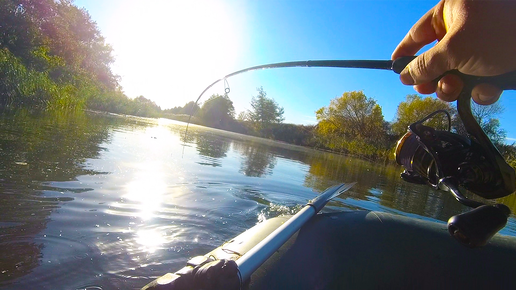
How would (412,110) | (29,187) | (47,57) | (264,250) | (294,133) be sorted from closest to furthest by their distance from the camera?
(264,250) < (29,187) < (47,57) < (412,110) < (294,133)

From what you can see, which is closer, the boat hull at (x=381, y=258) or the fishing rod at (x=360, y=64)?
the boat hull at (x=381, y=258)

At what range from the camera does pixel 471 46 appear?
0.99 m

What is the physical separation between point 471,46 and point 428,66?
207 millimetres

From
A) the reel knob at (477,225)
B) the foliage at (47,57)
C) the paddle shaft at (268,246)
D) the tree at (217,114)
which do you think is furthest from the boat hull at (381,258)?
the tree at (217,114)

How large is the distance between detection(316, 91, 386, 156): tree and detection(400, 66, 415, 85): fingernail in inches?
1328

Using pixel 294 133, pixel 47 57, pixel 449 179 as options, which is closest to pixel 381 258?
pixel 449 179

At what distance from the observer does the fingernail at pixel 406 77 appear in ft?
4.49

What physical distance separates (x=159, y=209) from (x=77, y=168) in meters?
1.80

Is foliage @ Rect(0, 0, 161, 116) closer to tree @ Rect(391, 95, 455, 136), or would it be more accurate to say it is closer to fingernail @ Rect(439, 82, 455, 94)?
fingernail @ Rect(439, 82, 455, 94)

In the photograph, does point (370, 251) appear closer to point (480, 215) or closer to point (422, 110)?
point (480, 215)

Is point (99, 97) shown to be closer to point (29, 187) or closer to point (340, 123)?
point (29, 187)

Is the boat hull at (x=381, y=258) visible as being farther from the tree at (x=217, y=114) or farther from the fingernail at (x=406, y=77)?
the tree at (x=217, y=114)

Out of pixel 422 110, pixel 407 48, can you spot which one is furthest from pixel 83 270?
pixel 422 110

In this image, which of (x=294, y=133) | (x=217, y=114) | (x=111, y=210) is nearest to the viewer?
(x=111, y=210)
